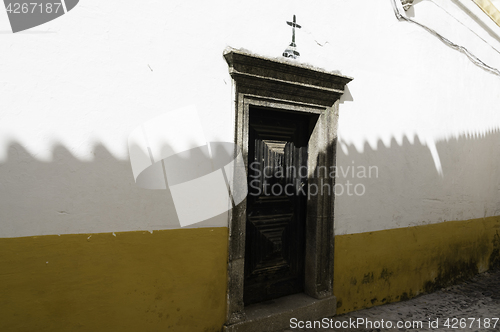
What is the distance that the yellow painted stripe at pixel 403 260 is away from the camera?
12.0 feet

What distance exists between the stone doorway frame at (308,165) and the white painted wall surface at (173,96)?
146 mm

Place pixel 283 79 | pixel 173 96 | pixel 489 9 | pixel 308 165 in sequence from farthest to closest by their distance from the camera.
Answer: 1. pixel 489 9
2. pixel 308 165
3. pixel 283 79
4. pixel 173 96

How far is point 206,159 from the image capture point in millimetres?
2723

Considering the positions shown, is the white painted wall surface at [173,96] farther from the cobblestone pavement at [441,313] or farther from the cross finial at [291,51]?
the cobblestone pavement at [441,313]

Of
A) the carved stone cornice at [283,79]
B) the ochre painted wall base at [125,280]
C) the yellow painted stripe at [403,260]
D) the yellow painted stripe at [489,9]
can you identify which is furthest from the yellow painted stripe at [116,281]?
the yellow painted stripe at [489,9]

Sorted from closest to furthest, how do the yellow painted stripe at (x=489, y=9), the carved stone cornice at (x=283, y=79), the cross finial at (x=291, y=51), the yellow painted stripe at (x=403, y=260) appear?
the carved stone cornice at (x=283, y=79) → the cross finial at (x=291, y=51) → the yellow painted stripe at (x=403, y=260) → the yellow painted stripe at (x=489, y=9)

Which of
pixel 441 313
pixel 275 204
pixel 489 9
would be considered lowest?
pixel 441 313

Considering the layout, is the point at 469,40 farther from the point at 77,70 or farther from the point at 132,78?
the point at 77,70

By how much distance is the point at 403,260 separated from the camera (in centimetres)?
417

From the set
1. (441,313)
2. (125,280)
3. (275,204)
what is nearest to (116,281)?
(125,280)

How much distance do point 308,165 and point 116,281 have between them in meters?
2.15

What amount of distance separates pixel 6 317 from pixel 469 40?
6310mm

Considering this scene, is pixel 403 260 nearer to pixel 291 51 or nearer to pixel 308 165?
pixel 308 165

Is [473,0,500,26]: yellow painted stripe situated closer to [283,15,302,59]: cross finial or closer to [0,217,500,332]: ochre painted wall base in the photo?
[283,15,302,59]: cross finial
